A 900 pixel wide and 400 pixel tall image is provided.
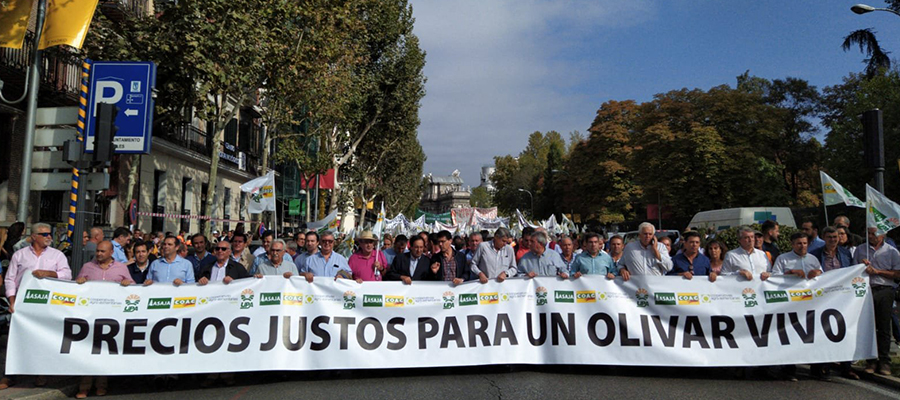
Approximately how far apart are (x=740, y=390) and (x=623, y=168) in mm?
50308

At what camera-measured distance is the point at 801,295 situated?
7.76 m

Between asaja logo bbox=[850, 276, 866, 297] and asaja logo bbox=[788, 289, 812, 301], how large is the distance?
A: 0.53m

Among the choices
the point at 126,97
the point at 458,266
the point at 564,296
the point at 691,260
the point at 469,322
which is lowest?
the point at 469,322

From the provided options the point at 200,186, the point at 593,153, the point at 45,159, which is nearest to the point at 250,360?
the point at 45,159

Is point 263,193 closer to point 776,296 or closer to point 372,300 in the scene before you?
point 372,300

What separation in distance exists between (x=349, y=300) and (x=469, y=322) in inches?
52.4

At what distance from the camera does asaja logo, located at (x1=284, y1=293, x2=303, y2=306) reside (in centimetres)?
752

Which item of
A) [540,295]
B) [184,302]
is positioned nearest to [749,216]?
[540,295]

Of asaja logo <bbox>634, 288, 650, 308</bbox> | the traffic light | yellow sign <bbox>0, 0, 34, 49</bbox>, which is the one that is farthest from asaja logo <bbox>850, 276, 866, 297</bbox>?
yellow sign <bbox>0, 0, 34, 49</bbox>

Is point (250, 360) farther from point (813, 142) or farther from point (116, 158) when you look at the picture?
point (813, 142)

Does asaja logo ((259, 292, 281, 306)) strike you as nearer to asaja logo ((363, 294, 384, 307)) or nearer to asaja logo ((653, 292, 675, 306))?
asaja logo ((363, 294, 384, 307))

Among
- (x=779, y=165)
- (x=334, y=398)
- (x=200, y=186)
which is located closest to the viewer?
(x=334, y=398)

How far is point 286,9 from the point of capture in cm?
1828

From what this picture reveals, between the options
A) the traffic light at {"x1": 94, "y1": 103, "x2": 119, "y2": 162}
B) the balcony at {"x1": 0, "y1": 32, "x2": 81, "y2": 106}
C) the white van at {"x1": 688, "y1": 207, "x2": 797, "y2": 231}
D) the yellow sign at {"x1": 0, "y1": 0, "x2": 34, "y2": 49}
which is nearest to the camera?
the traffic light at {"x1": 94, "y1": 103, "x2": 119, "y2": 162}
